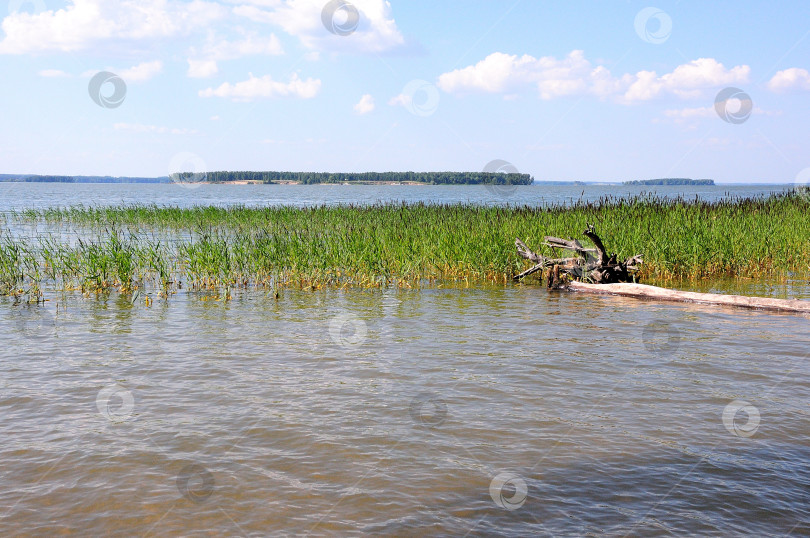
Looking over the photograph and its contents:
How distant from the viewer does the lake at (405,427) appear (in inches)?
196

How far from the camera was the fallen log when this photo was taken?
483 inches

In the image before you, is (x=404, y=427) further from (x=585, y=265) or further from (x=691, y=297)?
(x=585, y=265)

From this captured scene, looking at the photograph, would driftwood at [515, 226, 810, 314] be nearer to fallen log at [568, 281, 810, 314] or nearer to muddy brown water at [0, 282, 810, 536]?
fallen log at [568, 281, 810, 314]

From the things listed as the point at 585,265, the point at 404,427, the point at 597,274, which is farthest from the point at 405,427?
the point at 585,265

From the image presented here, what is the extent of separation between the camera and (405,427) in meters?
6.76

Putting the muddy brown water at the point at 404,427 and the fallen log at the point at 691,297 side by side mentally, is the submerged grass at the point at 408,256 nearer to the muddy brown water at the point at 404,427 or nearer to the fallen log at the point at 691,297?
the fallen log at the point at 691,297

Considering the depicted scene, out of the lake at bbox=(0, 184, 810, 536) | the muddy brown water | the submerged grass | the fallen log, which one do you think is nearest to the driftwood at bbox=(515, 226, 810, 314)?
the fallen log

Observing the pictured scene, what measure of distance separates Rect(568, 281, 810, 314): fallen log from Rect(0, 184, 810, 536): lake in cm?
34

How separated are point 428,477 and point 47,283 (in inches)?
598

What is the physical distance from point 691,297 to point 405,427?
9.51 meters

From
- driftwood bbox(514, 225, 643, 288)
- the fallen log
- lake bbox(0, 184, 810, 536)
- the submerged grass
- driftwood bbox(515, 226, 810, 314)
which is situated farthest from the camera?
the submerged grass

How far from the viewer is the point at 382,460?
5.95 meters

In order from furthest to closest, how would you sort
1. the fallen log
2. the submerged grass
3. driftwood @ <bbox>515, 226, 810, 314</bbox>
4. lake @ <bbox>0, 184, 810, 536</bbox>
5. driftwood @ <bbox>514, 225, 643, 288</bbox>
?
the submerged grass < driftwood @ <bbox>514, 225, 643, 288</bbox> < driftwood @ <bbox>515, 226, 810, 314</bbox> < the fallen log < lake @ <bbox>0, 184, 810, 536</bbox>

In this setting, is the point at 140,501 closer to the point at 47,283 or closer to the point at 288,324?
the point at 288,324
